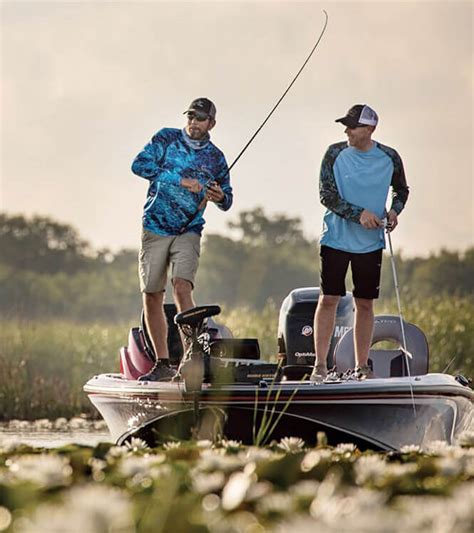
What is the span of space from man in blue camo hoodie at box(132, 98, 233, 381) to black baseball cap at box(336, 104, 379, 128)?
773 millimetres

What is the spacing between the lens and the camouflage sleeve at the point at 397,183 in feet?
26.7

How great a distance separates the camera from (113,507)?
8.41 feet

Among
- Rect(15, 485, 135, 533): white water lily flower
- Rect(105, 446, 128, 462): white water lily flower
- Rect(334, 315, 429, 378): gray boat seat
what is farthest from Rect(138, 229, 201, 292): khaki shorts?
Rect(15, 485, 135, 533): white water lily flower

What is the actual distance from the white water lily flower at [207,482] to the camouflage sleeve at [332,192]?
4281 millimetres

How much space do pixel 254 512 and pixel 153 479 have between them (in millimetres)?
558

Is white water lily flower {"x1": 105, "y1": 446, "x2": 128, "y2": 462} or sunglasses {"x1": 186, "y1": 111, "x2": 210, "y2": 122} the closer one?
white water lily flower {"x1": 105, "y1": 446, "x2": 128, "y2": 462}

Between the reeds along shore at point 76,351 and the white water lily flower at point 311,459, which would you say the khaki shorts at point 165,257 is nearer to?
the white water lily flower at point 311,459

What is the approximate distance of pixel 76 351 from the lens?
19.8 metres

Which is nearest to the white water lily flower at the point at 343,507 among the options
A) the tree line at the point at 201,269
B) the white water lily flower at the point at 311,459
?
the white water lily flower at the point at 311,459

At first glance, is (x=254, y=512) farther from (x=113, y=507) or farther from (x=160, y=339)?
(x=160, y=339)

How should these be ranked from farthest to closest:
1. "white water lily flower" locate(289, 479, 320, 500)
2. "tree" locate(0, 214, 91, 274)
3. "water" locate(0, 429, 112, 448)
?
"tree" locate(0, 214, 91, 274), "water" locate(0, 429, 112, 448), "white water lily flower" locate(289, 479, 320, 500)

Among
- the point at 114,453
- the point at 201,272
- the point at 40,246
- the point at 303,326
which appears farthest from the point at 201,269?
the point at 114,453

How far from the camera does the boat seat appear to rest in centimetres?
787

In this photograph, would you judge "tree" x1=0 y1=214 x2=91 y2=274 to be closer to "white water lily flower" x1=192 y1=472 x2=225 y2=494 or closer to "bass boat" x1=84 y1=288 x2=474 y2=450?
"bass boat" x1=84 y1=288 x2=474 y2=450
